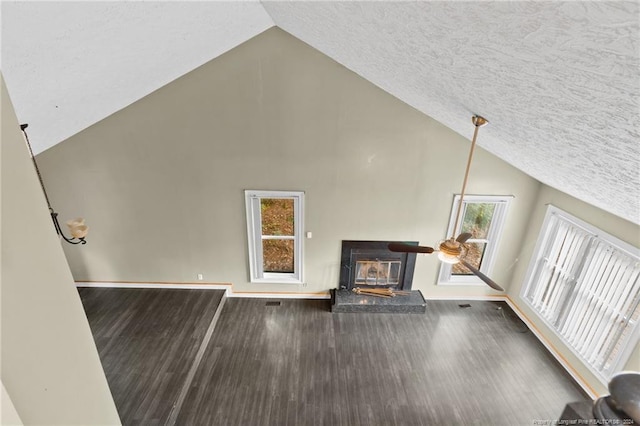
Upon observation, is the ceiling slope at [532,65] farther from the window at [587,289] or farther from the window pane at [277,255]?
the window pane at [277,255]

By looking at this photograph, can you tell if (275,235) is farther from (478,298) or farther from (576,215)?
(576,215)

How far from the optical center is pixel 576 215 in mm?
4488

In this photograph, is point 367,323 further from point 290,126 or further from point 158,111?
point 158,111

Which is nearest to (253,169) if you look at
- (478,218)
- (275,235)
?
(275,235)

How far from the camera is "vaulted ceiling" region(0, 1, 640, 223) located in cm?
104

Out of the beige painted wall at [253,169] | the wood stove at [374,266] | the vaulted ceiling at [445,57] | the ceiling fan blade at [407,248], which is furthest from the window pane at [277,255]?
the vaulted ceiling at [445,57]

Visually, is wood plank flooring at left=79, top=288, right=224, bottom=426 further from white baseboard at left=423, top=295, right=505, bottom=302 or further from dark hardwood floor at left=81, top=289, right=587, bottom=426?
white baseboard at left=423, top=295, right=505, bottom=302

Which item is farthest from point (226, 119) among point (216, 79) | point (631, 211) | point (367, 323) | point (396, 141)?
point (631, 211)

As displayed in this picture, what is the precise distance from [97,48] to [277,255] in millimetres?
4115

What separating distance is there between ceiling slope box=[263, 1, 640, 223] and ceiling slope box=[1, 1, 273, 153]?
2.63 ft

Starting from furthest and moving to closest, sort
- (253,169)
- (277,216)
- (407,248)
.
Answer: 1. (277,216)
2. (253,169)
3. (407,248)

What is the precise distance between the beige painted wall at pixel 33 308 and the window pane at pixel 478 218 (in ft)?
17.6

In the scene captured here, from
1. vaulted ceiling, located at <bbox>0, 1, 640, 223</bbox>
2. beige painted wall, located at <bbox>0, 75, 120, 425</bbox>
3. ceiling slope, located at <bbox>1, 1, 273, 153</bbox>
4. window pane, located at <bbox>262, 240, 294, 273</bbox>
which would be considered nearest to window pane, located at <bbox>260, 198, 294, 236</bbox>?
window pane, located at <bbox>262, 240, 294, 273</bbox>

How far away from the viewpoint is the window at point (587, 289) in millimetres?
3758
